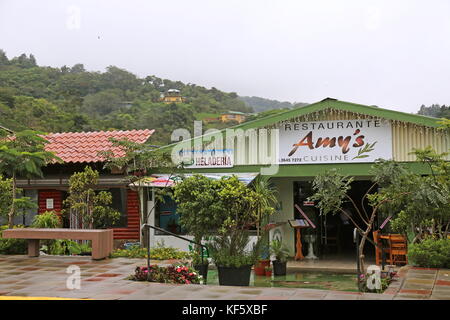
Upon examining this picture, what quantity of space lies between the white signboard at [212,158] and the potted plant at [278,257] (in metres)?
3.67

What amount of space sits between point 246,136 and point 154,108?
28.7 meters

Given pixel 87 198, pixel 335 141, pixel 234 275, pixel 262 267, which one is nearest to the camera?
pixel 234 275

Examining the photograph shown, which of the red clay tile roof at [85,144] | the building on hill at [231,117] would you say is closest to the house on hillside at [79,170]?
the red clay tile roof at [85,144]

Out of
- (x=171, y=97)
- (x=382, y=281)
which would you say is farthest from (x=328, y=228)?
(x=171, y=97)

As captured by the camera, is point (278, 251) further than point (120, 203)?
No

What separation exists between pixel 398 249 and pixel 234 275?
537 cm

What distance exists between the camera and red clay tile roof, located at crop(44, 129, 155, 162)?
15635 millimetres

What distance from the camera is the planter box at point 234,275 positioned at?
9266mm

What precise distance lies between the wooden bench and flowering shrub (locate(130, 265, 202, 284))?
2.51 m

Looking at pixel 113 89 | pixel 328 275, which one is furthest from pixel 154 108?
pixel 328 275

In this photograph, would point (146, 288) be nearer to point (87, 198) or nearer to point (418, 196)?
point (418, 196)

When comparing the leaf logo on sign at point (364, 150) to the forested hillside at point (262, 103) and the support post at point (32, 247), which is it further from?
the forested hillside at point (262, 103)

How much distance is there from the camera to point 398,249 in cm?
1273
